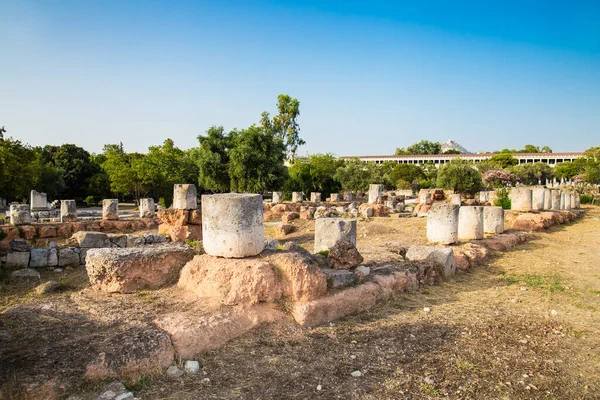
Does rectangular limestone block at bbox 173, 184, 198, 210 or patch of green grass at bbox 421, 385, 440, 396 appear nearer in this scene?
patch of green grass at bbox 421, 385, 440, 396

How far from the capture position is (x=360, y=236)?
1560 centimetres

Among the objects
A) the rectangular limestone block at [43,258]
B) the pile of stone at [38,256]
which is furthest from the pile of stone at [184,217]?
the rectangular limestone block at [43,258]

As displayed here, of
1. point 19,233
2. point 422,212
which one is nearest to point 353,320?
point 19,233

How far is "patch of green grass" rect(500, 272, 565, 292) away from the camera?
7.63 meters

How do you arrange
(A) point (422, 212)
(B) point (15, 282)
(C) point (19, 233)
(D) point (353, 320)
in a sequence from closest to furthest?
(D) point (353, 320) → (B) point (15, 282) → (C) point (19, 233) → (A) point (422, 212)

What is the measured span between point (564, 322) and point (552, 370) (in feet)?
6.06

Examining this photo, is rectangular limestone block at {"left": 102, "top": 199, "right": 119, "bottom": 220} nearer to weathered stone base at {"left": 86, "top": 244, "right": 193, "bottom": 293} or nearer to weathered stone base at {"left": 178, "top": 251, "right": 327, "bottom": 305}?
weathered stone base at {"left": 86, "top": 244, "right": 193, "bottom": 293}

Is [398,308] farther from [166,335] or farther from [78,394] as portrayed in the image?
[78,394]

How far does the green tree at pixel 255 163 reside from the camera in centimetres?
2711

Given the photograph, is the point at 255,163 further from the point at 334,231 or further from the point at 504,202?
the point at 334,231

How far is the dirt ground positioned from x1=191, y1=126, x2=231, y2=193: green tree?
71.4 feet

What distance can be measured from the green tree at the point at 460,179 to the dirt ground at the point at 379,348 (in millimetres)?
27329

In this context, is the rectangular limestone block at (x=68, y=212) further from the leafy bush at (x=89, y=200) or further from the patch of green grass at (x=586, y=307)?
the leafy bush at (x=89, y=200)

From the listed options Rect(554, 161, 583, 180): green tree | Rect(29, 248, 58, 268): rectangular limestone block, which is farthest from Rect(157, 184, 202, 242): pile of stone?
Rect(554, 161, 583, 180): green tree
